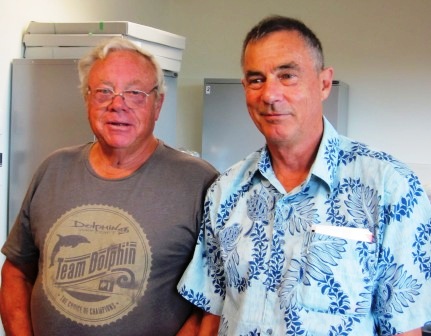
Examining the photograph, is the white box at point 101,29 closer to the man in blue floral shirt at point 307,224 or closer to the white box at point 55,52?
the white box at point 55,52

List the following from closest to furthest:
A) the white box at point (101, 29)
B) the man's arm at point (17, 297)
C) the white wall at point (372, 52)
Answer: the man's arm at point (17, 297)
the white box at point (101, 29)
the white wall at point (372, 52)

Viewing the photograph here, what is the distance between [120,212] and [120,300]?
0.71 feet

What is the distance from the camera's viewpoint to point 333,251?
1.08m

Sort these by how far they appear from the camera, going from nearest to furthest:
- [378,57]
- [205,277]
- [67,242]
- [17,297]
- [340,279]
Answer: [340,279]
[205,277]
[67,242]
[17,297]
[378,57]

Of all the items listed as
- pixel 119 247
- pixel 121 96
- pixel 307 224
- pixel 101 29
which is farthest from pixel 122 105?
pixel 101 29

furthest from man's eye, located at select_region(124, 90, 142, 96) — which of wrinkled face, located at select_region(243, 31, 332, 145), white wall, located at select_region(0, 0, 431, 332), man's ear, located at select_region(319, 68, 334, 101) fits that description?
white wall, located at select_region(0, 0, 431, 332)

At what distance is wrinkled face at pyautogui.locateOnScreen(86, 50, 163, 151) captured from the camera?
1452 millimetres

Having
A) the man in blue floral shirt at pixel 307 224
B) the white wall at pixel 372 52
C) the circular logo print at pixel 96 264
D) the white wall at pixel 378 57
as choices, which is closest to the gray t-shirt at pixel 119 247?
the circular logo print at pixel 96 264

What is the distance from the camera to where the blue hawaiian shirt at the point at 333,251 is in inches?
41.1

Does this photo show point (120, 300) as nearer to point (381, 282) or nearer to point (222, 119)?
point (381, 282)

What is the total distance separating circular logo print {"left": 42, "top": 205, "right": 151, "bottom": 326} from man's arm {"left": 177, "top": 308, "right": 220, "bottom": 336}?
0.15 m

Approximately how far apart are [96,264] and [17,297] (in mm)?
332

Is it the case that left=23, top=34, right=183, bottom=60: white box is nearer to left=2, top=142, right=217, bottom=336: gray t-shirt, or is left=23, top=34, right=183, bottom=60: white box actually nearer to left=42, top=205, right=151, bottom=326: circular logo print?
left=2, top=142, right=217, bottom=336: gray t-shirt

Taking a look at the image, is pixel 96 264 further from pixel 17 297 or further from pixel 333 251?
pixel 333 251
